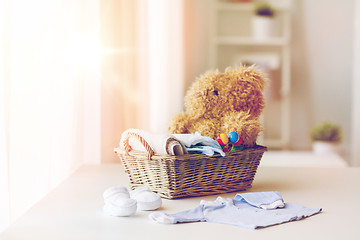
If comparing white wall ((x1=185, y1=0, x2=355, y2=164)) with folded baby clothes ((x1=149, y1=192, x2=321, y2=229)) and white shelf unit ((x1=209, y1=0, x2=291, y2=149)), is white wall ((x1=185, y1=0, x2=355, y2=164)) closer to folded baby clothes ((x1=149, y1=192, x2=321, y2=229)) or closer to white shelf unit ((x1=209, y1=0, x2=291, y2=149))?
white shelf unit ((x1=209, y1=0, x2=291, y2=149))

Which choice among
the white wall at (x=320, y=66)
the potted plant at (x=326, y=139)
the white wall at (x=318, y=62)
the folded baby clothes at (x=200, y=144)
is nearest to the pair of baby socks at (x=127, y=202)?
the folded baby clothes at (x=200, y=144)

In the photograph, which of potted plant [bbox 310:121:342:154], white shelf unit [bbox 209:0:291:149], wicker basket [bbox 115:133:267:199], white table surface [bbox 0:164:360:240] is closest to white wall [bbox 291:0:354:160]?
white shelf unit [bbox 209:0:291:149]

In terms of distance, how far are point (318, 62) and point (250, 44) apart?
0.59m

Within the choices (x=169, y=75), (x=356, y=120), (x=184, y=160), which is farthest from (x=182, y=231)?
(x=356, y=120)

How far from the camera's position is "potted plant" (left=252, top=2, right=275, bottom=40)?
12.6 feet

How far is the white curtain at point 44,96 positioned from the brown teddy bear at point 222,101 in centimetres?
35

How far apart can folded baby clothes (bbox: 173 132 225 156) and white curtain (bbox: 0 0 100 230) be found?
374mm

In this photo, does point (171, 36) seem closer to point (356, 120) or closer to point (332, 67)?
point (356, 120)

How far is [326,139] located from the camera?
3225 millimetres

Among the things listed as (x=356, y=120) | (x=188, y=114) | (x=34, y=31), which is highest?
(x=34, y=31)

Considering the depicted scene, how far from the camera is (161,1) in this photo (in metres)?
2.66

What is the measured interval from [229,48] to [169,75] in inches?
56.8

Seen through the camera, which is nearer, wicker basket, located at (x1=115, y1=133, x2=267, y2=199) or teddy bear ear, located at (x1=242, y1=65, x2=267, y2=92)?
wicker basket, located at (x1=115, y1=133, x2=267, y2=199)

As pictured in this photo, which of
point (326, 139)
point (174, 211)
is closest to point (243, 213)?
point (174, 211)
